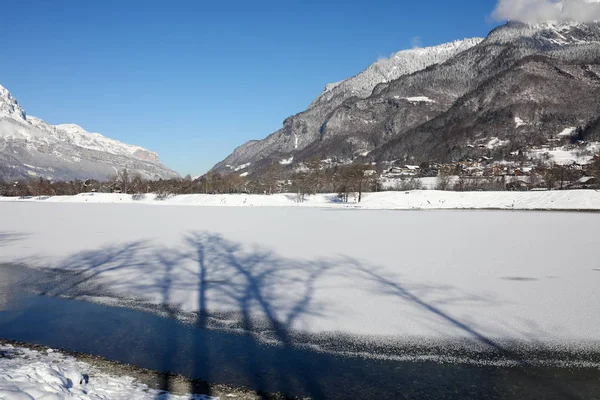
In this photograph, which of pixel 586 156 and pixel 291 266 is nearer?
pixel 291 266

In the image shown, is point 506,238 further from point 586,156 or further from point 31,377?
point 586,156

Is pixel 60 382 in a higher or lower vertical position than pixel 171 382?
higher

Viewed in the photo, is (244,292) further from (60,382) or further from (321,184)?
(321,184)

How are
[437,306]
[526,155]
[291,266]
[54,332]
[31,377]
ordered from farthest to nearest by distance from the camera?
[526,155]
[291,266]
[437,306]
[54,332]
[31,377]

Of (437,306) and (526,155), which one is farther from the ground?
(526,155)

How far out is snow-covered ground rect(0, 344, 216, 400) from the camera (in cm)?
493

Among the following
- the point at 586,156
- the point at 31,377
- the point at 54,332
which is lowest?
the point at 54,332

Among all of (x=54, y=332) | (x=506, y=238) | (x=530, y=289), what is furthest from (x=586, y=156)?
(x=54, y=332)

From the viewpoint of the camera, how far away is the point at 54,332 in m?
8.69

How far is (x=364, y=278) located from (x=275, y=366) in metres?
6.61

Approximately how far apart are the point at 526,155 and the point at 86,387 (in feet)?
603

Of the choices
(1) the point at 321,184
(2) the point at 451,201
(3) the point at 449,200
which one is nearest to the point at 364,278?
(2) the point at 451,201

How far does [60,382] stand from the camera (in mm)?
5527

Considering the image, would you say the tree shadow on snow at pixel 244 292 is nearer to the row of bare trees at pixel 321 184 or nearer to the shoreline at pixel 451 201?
the shoreline at pixel 451 201
